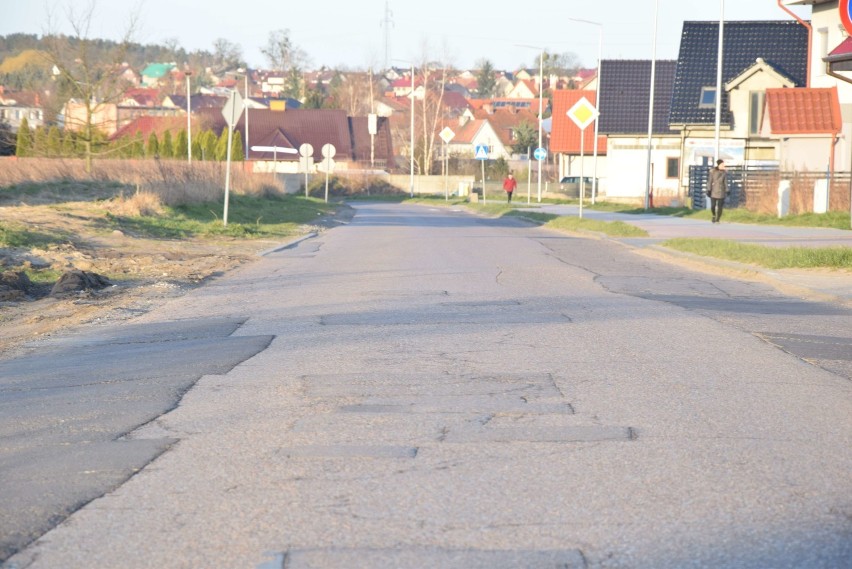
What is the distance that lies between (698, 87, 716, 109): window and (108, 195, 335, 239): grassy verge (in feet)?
75.3

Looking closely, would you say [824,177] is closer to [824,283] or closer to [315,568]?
[824,283]

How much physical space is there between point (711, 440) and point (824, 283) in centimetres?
921

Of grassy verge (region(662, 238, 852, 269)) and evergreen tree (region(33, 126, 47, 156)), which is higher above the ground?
evergreen tree (region(33, 126, 47, 156))

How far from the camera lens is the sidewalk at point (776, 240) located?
14.2 m

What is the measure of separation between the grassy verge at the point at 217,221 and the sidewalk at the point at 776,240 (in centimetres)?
895

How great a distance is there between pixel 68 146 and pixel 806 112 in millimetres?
27981

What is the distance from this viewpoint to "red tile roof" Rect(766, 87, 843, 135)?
125 feet

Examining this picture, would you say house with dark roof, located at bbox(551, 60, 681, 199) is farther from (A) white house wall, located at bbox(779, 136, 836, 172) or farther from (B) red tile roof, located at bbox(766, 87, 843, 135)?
(B) red tile roof, located at bbox(766, 87, 843, 135)

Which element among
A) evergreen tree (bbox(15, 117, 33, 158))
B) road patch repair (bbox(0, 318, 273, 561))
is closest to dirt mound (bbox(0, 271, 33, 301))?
road patch repair (bbox(0, 318, 273, 561))

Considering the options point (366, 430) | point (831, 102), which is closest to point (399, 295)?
point (366, 430)

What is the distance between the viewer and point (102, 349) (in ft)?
32.1

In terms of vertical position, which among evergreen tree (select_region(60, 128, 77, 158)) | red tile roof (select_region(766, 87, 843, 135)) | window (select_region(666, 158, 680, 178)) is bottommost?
window (select_region(666, 158, 680, 178))

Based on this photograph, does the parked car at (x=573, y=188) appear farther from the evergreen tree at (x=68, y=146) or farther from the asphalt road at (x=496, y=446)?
the asphalt road at (x=496, y=446)

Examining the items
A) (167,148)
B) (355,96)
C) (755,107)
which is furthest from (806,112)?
(355,96)
